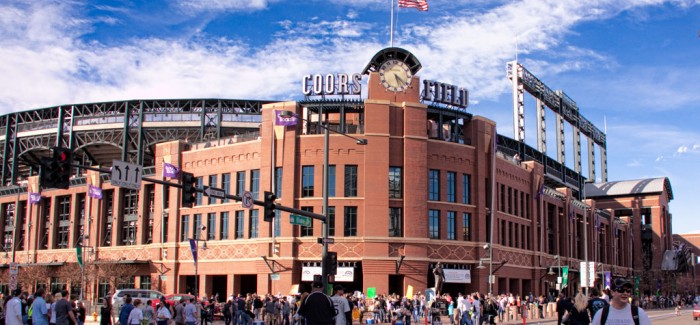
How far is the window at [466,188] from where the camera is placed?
2415 inches

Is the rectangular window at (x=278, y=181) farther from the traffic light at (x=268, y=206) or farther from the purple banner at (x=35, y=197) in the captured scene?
the purple banner at (x=35, y=197)

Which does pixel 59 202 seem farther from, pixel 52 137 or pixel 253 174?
pixel 253 174

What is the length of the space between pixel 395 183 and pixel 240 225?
43.0ft

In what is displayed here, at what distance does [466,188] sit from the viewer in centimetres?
6175

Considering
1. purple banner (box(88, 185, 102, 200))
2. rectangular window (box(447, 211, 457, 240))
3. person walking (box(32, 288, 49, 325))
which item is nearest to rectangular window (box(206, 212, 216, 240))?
purple banner (box(88, 185, 102, 200))

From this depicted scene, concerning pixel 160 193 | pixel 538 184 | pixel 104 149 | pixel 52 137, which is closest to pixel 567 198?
pixel 538 184

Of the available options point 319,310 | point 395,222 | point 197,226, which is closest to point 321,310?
point 319,310

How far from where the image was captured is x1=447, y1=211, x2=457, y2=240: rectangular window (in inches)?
2359

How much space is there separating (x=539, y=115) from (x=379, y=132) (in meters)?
60.0

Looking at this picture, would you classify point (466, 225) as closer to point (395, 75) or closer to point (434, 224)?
point (434, 224)

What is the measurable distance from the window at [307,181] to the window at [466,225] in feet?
41.3

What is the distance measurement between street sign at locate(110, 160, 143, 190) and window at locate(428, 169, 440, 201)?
36201mm

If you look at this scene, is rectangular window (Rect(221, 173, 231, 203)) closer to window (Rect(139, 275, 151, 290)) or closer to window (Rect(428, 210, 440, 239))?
window (Rect(139, 275, 151, 290))

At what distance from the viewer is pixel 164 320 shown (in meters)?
25.1
